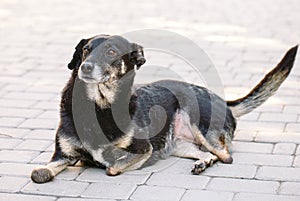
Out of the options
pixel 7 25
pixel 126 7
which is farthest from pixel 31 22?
pixel 126 7

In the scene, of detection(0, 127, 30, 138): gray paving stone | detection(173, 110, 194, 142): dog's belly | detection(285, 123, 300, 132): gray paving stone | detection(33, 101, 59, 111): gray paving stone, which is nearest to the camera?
detection(173, 110, 194, 142): dog's belly

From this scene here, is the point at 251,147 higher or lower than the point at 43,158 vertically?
lower

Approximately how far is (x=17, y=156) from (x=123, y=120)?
95 centimetres

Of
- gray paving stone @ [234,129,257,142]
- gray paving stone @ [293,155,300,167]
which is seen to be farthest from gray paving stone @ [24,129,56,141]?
gray paving stone @ [293,155,300,167]

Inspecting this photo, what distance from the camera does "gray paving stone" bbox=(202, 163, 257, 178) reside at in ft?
15.6

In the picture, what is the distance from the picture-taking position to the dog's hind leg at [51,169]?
15.1 ft

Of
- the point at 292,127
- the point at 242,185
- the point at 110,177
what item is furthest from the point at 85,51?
the point at 292,127

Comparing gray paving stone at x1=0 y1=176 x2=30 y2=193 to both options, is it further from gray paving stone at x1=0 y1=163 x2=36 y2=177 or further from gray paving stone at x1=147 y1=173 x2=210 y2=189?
gray paving stone at x1=147 y1=173 x2=210 y2=189

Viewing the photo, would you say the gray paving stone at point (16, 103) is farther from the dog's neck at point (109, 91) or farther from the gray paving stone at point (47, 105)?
the dog's neck at point (109, 91)

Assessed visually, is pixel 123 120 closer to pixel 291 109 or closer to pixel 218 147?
pixel 218 147

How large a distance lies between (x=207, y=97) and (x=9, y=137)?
A: 5.50ft

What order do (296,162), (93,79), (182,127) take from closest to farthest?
(93,79) → (296,162) → (182,127)

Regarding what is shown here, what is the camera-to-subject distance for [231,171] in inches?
190

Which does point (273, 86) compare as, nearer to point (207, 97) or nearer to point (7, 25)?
point (207, 97)
